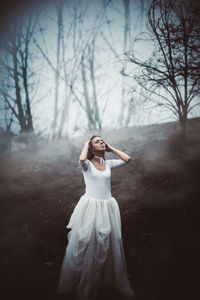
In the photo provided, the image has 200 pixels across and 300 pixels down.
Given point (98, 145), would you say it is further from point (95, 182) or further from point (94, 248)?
point (94, 248)

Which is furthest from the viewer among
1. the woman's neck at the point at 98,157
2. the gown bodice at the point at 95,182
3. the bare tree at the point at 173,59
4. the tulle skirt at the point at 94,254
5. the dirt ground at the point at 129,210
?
the bare tree at the point at 173,59

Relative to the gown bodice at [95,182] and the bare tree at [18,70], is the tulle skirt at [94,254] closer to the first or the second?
the gown bodice at [95,182]

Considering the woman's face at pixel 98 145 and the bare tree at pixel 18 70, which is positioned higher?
the bare tree at pixel 18 70

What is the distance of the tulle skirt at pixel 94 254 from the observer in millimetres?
1587

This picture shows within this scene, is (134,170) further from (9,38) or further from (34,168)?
(9,38)

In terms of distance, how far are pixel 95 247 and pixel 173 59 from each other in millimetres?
2865

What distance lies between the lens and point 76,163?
3.79m

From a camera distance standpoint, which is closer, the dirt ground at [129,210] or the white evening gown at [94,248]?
the white evening gown at [94,248]

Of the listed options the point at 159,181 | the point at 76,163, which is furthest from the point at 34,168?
the point at 159,181

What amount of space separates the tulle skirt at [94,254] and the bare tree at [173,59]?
220 centimetres

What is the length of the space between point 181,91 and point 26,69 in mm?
3552

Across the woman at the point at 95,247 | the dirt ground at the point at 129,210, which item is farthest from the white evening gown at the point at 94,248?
the dirt ground at the point at 129,210

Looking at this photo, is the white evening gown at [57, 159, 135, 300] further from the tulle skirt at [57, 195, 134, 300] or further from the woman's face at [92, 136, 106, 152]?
the woman's face at [92, 136, 106, 152]

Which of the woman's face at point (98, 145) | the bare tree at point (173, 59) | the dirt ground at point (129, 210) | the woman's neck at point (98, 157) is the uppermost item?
the bare tree at point (173, 59)
